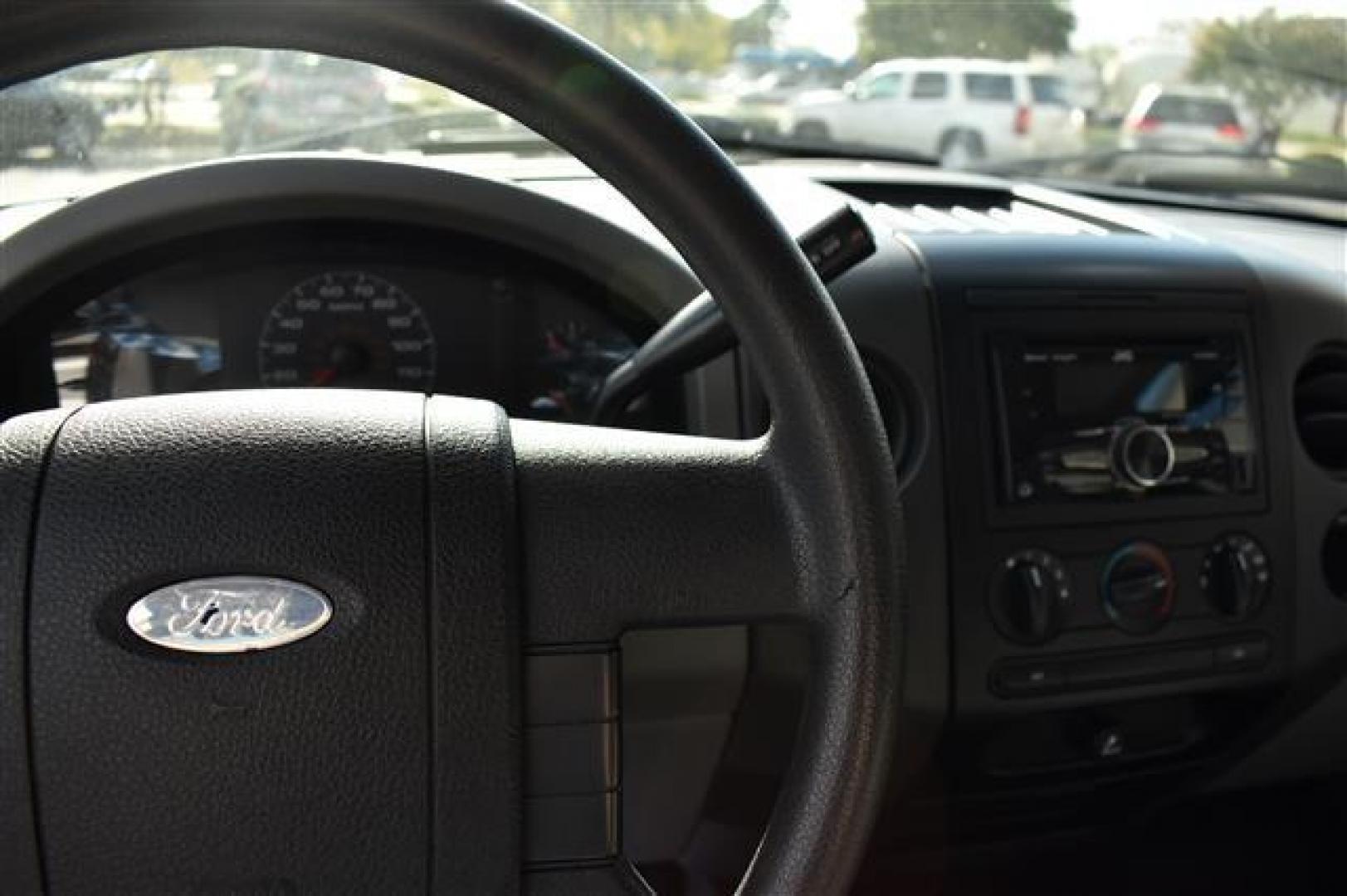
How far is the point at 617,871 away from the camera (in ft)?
3.56

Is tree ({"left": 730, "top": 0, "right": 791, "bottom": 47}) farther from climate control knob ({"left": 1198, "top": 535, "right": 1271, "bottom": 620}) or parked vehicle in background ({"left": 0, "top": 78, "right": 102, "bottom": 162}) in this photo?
climate control knob ({"left": 1198, "top": 535, "right": 1271, "bottom": 620})

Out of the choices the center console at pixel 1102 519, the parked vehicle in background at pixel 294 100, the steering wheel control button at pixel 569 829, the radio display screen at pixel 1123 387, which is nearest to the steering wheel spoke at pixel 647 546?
the steering wheel control button at pixel 569 829

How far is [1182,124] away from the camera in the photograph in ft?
8.55

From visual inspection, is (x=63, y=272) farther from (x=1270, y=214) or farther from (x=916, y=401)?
(x=1270, y=214)

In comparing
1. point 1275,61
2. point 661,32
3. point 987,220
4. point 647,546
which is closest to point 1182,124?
point 1275,61

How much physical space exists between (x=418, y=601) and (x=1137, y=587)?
94cm

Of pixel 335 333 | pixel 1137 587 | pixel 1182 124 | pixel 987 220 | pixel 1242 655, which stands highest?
pixel 1182 124

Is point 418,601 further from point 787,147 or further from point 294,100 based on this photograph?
point 787,147

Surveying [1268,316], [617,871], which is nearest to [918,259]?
[1268,316]

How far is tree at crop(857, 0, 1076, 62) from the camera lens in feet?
7.70

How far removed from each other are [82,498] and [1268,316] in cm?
131

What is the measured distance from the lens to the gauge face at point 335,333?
1854mm

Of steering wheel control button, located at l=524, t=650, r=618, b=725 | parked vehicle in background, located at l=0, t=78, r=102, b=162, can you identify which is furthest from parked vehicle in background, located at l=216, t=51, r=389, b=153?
steering wheel control button, located at l=524, t=650, r=618, b=725

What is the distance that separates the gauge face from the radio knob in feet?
2.77
